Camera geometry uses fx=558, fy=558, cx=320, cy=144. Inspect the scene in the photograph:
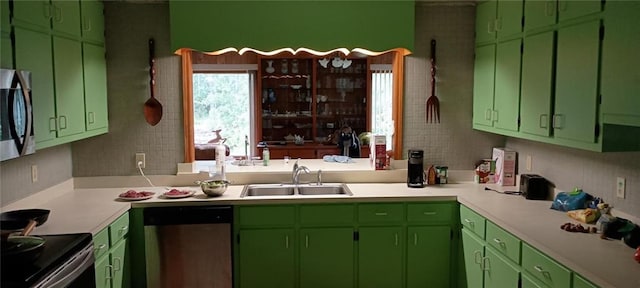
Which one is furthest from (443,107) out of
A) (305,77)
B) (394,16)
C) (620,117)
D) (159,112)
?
(305,77)

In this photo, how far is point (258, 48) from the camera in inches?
159

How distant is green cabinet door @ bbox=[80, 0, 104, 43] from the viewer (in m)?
3.68

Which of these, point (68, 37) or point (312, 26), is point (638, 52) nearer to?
point (312, 26)

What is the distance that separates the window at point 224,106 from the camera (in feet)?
25.7

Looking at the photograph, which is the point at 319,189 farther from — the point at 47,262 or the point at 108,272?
the point at 47,262

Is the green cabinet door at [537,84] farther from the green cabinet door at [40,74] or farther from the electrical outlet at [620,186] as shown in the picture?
the green cabinet door at [40,74]

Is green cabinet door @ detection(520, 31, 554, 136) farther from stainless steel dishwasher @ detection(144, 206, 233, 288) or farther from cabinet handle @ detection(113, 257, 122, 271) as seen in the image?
cabinet handle @ detection(113, 257, 122, 271)

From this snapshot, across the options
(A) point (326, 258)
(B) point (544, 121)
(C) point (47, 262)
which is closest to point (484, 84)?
(B) point (544, 121)

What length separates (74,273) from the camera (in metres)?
2.51

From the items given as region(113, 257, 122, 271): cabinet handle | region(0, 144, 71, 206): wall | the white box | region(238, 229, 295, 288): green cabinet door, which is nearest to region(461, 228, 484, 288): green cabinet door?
the white box

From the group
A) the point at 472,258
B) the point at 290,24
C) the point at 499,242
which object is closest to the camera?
the point at 499,242

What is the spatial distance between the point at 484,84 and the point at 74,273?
2989 mm

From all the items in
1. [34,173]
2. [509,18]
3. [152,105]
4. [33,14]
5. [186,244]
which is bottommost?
[186,244]

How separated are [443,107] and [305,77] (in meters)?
3.58
